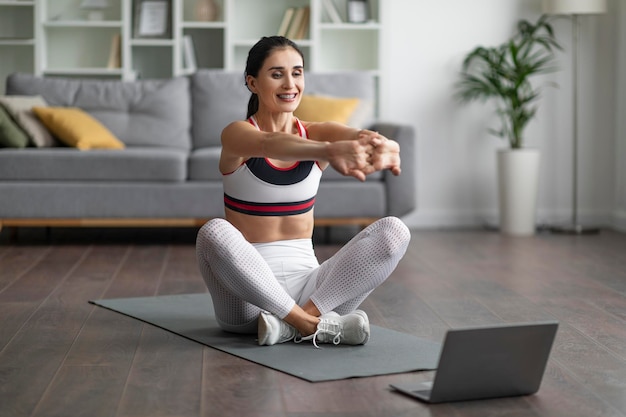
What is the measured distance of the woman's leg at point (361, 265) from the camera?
8.62 ft

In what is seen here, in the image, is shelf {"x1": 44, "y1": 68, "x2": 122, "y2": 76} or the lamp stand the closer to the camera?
the lamp stand

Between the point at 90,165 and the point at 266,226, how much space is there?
8.00 feet

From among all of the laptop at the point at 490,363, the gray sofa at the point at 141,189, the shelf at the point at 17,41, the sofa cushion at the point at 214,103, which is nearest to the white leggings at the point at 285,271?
the laptop at the point at 490,363

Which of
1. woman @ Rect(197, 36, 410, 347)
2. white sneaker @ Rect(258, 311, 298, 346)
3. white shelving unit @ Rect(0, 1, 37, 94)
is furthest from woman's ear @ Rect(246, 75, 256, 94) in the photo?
white shelving unit @ Rect(0, 1, 37, 94)

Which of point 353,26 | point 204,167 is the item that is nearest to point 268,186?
point 204,167

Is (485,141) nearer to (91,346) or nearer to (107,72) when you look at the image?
(107,72)

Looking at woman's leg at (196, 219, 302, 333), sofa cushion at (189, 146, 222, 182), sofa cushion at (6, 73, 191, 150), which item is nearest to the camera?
woman's leg at (196, 219, 302, 333)

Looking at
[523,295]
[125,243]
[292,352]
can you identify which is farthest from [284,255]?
[125,243]

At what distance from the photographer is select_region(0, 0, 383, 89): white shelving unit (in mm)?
6086

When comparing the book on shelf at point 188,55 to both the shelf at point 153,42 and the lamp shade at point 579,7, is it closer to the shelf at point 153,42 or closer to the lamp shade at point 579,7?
the shelf at point 153,42

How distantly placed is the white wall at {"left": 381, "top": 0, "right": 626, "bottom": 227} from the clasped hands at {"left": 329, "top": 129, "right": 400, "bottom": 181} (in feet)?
12.5

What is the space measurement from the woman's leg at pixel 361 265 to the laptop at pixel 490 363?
A: 0.50 metres

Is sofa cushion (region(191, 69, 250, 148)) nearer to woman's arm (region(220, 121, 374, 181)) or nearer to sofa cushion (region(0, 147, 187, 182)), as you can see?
sofa cushion (region(0, 147, 187, 182))

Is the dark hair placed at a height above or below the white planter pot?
above
